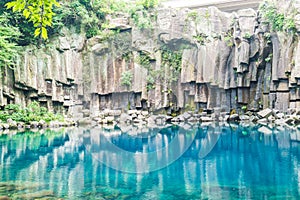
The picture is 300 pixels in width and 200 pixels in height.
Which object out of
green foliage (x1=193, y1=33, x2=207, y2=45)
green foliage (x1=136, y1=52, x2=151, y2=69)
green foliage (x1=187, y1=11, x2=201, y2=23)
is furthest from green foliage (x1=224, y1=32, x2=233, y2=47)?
green foliage (x1=136, y1=52, x2=151, y2=69)

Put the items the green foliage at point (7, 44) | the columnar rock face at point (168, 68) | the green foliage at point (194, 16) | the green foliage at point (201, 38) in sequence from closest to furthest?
the green foliage at point (7, 44) < the columnar rock face at point (168, 68) < the green foliage at point (201, 38) < the green foliage at point (194, 16)

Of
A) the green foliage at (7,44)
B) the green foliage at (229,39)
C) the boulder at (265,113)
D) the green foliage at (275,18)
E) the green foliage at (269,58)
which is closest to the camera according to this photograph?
the green foliage at (7,44)

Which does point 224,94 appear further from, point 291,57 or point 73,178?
point 73,178

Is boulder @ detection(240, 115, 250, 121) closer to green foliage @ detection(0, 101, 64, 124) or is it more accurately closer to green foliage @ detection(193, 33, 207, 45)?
green foliage @ detection(193, 33, 207, 45)

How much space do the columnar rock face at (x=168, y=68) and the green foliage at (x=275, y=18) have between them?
0.48 metres

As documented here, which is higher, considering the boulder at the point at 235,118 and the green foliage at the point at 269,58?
the green foliage at the point at 269,58

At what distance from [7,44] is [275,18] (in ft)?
46.5

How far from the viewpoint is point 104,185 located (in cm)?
593

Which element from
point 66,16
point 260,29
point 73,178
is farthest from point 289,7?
point 73,178

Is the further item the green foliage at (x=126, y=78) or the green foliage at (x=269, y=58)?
the green foliage at (x=126, y=78)

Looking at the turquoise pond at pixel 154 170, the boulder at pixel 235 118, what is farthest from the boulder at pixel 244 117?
the turquoise pond at pixel 154 170

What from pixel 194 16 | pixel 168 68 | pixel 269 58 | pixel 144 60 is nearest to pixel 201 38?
pixel 194 16

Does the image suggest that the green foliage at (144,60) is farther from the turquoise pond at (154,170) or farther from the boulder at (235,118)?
the turquoise pond at (154,170)

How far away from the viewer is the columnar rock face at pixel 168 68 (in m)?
19.7
